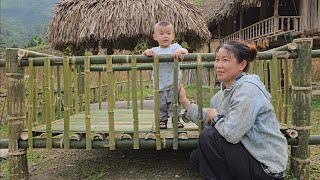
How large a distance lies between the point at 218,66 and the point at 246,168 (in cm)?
71

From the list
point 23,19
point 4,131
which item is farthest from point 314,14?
point 23,19

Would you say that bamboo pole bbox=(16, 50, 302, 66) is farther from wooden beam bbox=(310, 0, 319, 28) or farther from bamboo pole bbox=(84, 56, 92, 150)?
wooden beam bbox=(310, 0, 319, 28)

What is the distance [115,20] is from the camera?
739cm

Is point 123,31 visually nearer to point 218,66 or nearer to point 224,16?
point 218,66

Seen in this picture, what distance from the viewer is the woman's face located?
7.72ft

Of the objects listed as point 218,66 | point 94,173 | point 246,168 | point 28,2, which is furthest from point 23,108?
point 28,2

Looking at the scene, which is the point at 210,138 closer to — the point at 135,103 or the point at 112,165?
the point at 135,103

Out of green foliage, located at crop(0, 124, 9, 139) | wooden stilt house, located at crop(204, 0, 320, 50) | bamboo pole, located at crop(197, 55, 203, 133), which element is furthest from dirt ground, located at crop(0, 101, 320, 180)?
wooden stilt house, located at crop(204, 0, 320, 50)

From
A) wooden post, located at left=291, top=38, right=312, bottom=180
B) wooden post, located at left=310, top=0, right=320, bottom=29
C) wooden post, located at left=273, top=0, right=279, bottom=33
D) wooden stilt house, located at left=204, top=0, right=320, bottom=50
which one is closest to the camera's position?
wooden post, located at left=291, top=38, right=312, bottom=180

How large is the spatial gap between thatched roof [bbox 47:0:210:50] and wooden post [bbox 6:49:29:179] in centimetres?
427

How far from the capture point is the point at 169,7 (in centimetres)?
751

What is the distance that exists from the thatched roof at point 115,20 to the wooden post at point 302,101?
182 inches

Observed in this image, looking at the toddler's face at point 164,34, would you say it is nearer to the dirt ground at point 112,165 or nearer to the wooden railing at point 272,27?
the dirt ground at point 112,165

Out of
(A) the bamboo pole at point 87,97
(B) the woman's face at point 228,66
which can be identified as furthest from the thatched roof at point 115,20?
(B) the woman's face at point 228,66
